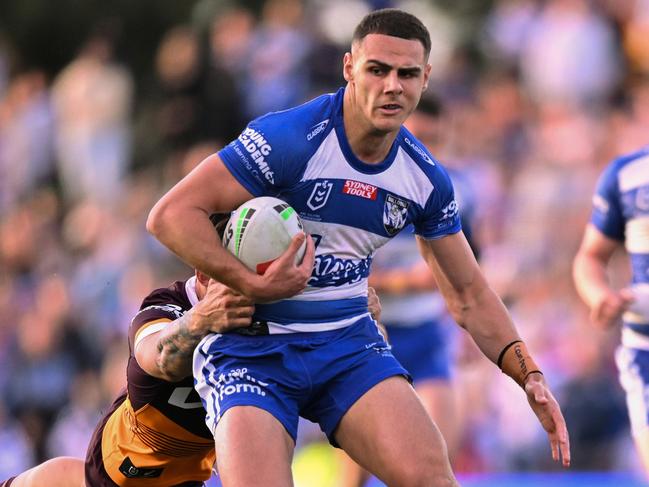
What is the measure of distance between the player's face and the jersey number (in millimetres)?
1491

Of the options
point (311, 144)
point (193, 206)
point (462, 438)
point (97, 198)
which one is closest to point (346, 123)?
point (311, 144)

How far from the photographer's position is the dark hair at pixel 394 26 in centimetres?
567

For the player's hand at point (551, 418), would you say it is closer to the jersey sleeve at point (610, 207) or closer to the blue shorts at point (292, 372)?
the blue shorts at point (292, 372)

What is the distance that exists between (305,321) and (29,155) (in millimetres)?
10219

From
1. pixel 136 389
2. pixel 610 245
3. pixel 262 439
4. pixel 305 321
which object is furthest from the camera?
pixel 610 245

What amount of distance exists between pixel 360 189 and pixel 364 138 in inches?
8.5

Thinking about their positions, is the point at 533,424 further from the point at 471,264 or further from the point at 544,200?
the point at 471,264

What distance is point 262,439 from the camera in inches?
207

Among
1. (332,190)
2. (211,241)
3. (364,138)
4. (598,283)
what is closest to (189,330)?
(211,241)

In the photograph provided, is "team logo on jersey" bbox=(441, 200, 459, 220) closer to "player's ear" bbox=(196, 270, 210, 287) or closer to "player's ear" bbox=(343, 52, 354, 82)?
"player's ear" bbox=(343, 52, 354, 82)

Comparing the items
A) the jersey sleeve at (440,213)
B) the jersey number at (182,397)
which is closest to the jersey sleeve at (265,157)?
the jersey sleeve at (440,213)

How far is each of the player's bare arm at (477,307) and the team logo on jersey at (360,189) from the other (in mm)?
477

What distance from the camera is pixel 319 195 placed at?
18.3 ft

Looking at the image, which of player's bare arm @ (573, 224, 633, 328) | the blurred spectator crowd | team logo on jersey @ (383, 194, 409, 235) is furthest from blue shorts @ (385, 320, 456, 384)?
team logo on jersey @ (383, 194, 409, 235)
